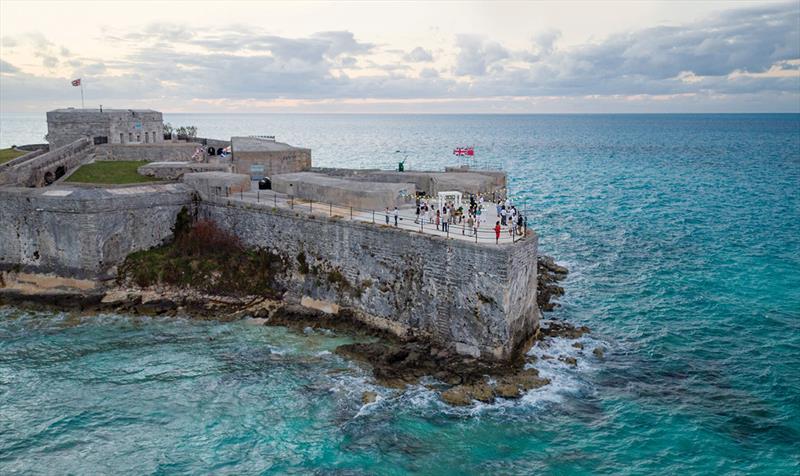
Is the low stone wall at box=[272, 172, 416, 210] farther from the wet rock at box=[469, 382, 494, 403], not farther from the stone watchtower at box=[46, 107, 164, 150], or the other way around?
the stone watchtower at box=[46, 107, 164, 150]

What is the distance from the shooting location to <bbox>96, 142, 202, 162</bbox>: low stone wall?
155 feet

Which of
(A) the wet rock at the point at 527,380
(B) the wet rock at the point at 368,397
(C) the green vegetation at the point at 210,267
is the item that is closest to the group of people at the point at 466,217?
(A) the wet rock at the point at 527,380

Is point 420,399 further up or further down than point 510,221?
further down

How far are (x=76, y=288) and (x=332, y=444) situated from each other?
2233cm

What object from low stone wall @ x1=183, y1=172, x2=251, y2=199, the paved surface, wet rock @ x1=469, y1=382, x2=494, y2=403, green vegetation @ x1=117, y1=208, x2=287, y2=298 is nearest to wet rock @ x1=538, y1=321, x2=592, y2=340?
the paved surface

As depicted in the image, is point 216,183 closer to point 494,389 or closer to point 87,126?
point 87,126

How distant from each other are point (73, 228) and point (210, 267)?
8294mm

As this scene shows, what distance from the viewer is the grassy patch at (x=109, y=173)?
135ft

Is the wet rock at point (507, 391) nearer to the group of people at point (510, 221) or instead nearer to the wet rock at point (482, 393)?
the wet rock at point (482, 393)

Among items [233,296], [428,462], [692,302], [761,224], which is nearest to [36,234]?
[233,296]

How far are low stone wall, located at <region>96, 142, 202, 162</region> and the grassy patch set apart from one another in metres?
1.04

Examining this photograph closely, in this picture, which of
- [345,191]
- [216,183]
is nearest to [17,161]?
[216,183]

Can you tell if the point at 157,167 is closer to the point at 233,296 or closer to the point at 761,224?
the point at 233,296

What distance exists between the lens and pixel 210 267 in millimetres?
36406
